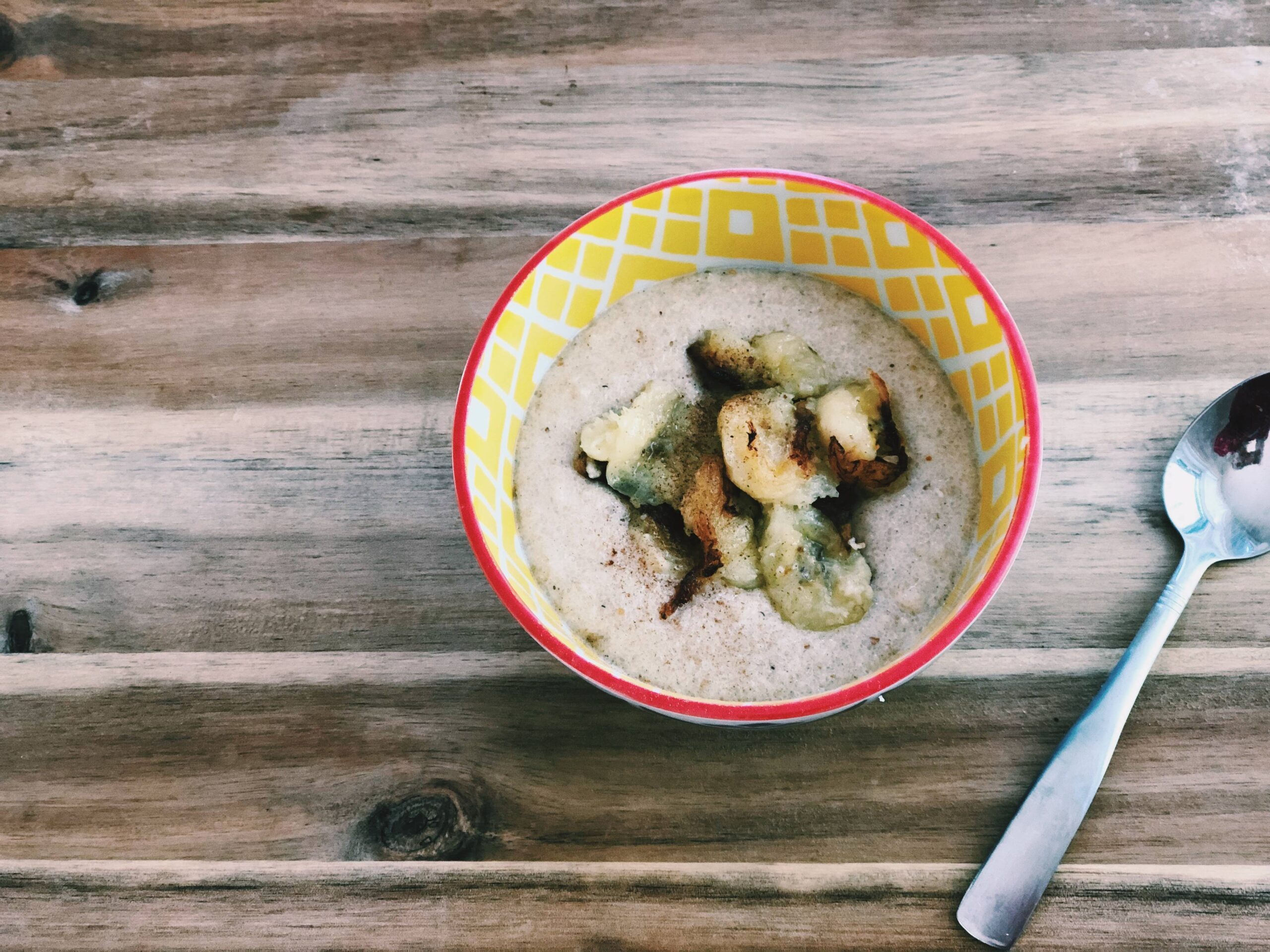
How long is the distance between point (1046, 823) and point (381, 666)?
1.58ft

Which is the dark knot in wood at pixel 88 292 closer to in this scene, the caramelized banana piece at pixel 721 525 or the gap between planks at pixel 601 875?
the gap between planks at pixel 601 875

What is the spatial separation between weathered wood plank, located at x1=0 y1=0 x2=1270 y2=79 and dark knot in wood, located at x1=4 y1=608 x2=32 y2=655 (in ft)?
1.57

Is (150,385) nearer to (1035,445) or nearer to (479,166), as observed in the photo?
(479,166)

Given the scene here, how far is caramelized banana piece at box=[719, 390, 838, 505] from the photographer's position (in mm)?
527

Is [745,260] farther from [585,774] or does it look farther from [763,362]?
[585,774]

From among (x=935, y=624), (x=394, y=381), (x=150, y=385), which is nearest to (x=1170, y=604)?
(x=935, y=624)

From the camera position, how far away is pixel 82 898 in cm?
65

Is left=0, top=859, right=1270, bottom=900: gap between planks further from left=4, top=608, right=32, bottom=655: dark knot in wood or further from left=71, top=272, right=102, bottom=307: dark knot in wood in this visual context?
left=71, top=272, right=102, bottom=307: dark knot in wood

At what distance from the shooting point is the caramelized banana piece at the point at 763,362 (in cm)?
56

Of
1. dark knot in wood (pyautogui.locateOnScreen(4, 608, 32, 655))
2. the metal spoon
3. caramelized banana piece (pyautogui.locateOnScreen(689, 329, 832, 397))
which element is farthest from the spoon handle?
dark knot in wood (pyautogui.locateOnScreen(4, 608, 32, 655))

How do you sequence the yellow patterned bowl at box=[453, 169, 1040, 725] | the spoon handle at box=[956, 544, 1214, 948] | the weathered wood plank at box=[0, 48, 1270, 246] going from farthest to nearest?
the weathered wood plank at box=[0, 48, 1270, 246] < the spoon handle at box=[956, 544, 1214, 948] < the yellow patterned bowl at box=[453, 169, 1040, 725]

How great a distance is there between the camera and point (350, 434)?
68 cm

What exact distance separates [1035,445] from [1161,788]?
31 cm

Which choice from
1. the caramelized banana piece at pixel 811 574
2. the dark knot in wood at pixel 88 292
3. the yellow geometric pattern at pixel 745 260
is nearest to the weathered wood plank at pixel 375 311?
the dark knot in wood at pixel 88 292
